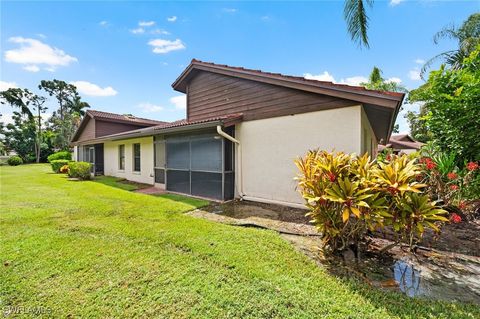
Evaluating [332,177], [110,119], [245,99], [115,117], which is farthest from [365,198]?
[115,117]

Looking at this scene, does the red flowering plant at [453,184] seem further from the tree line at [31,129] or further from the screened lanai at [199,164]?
the tree line at [31,129]

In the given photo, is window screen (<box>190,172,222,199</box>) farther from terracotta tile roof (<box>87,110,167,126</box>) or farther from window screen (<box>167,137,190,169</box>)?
terracotta tile roof (<box>87,110,167,126</box>)

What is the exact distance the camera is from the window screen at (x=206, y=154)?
7.79m

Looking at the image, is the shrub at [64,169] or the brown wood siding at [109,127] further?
the brown wood siding at [109,127]

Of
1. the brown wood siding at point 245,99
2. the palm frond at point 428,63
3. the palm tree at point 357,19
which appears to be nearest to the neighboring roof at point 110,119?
the brown wood siding at point 245,99

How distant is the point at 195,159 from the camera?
857 cm

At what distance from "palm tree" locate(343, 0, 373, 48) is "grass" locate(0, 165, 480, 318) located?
6537 mm

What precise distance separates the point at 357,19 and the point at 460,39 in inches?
388

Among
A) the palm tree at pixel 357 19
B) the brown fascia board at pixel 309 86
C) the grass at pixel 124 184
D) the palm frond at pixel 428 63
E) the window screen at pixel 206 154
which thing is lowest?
the grass at pixel 124 184

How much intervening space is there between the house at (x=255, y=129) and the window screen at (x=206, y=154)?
4 cm

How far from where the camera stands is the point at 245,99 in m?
7.94

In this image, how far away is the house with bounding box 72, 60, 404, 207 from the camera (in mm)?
5699

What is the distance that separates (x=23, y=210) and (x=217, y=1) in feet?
31.7

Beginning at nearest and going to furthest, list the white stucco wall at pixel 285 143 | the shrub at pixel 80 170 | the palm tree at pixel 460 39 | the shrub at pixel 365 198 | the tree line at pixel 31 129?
the shrub at pixel 365 198
the white stucco wall at pixel 285 143
the palm tree at pixel 460 39
the shrub at pixel 80 170
the tree line at pixel 31 129
